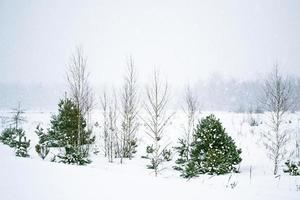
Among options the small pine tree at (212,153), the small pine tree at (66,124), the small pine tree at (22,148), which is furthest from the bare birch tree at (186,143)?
the small pine tree at (22,148)

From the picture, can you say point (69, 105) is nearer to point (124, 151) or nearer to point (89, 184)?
point (124, 151)

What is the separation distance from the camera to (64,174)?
176 inches

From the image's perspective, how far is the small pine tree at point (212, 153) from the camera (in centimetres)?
1059

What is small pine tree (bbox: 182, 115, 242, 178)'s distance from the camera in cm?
1059

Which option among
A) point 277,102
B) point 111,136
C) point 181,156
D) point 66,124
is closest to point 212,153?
point 181,156

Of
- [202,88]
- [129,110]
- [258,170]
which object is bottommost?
[258,170]

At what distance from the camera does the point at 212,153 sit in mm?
10609

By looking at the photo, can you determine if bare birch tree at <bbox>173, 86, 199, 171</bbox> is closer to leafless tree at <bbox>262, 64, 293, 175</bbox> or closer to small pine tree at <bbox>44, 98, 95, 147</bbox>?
leafless tree at <bbox>262, 64, 293, 175</bbox>

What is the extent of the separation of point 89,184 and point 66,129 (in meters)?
12.3

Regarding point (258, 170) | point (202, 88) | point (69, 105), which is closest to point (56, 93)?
point (202, 88)

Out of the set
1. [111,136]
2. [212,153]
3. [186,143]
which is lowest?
[186,143]

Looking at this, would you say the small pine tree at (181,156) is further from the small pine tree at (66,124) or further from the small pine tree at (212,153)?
the small pine tree at (66,124)

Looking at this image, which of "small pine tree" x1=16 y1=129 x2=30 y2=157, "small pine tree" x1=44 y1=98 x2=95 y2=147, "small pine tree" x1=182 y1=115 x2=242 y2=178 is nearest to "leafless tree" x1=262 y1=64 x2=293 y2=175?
"small pine tree" x1=182 y1=115 x2=242 y2=178

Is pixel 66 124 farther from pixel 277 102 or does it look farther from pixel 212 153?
pixel 277 102
